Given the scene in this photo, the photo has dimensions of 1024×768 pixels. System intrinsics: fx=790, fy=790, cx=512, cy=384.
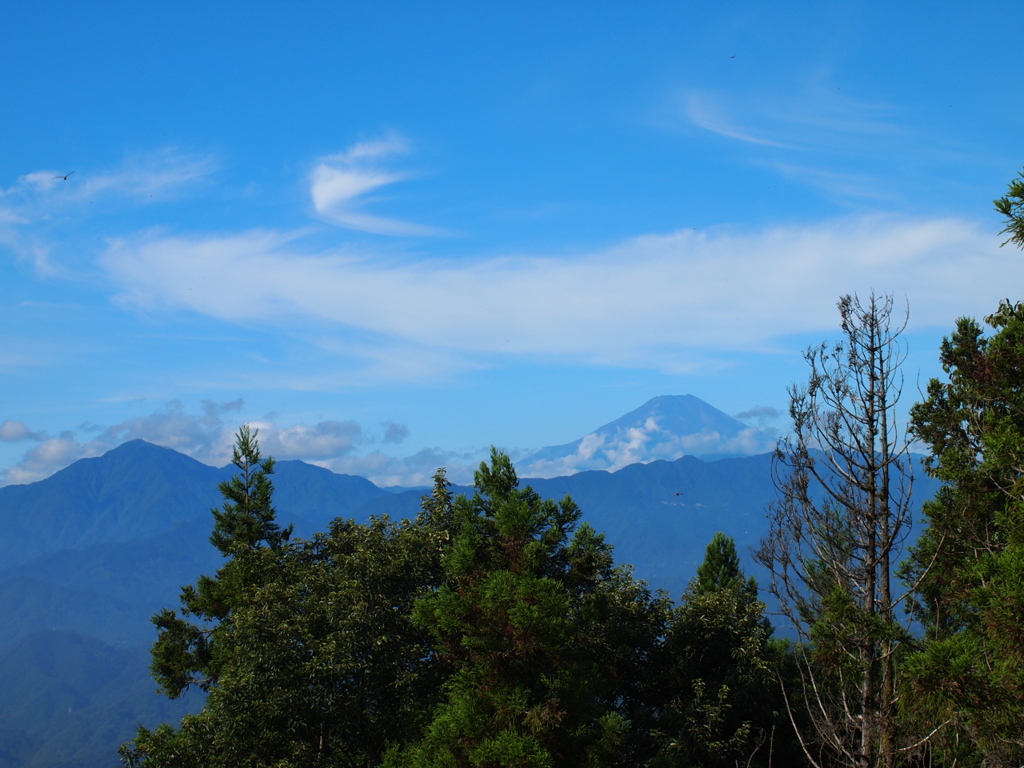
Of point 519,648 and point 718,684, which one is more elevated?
point 519,648

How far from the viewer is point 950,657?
31.4 feet

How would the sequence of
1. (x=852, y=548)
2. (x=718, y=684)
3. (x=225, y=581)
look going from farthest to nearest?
(x=225, y=581) < (x=718, y=684) < (x=852, y=548)

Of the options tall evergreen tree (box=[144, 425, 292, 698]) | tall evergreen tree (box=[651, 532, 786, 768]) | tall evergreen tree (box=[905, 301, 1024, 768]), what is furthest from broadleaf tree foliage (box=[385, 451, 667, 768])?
tall evergreen tree (box=[144, 425, 292, 698])

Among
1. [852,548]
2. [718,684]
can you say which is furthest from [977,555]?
[718,684]

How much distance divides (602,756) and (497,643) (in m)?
2.91

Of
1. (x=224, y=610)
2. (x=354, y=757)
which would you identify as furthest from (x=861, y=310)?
(x=224, y=610)

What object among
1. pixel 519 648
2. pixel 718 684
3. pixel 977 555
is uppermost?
pixel 977 555

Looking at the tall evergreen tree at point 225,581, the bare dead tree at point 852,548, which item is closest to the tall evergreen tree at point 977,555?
the bare dead tree at point 852,548

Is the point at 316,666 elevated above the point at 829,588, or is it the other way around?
the point at 829,588

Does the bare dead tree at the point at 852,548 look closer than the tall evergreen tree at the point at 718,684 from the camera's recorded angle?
Yes

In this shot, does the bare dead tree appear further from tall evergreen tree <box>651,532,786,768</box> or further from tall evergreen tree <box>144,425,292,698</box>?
tall evergreen tree <box>144,425,292,698</box>

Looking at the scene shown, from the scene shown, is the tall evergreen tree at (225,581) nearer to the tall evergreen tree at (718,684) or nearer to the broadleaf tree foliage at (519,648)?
the broadleaf tree foliage at (519,648)

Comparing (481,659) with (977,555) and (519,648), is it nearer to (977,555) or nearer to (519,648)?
(519,648)

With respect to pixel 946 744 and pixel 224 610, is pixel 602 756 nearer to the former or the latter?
pixel 946 744
